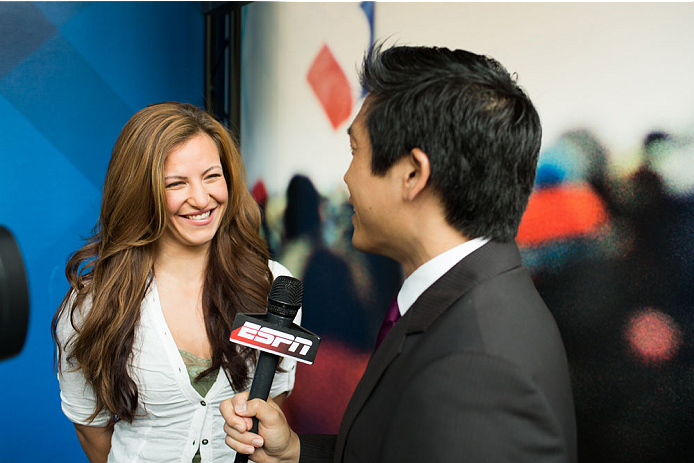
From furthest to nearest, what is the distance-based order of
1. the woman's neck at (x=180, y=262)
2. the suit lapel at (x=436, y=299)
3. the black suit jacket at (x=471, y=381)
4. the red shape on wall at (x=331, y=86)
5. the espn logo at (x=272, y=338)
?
1. the red shape on wall at (x=331, y=86)
2. the woman's neck at (x=180, y=262)
3. the espn logo at (x=272, y=338)
4. the suit lapel at (x=436, y=299)
5. the black suit jacket at (x=471, y=381)

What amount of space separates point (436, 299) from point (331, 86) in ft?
5.56

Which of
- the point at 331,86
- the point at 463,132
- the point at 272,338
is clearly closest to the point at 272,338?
the point at 272,338

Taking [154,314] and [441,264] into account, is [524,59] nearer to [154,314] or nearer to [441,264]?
[441,264]

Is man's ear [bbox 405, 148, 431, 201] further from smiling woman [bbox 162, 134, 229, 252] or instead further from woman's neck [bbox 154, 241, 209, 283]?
woman's neck [bbox 154, 241, 209, 283]

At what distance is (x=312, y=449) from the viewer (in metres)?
1.31

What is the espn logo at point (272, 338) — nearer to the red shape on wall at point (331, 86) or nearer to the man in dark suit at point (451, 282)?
the man in dark suit at point (451, 282)

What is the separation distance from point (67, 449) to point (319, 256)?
1.34 meters

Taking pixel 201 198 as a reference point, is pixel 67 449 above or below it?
below

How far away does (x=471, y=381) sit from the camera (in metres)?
0.82

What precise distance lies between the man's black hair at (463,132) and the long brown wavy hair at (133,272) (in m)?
0.81

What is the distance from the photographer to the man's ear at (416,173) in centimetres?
97

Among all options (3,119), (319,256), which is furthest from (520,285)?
(3,119)

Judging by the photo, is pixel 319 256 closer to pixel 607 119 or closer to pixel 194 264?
pixel 194 264

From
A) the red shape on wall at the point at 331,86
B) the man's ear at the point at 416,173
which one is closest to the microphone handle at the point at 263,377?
the man's ear at the point at 416,173
